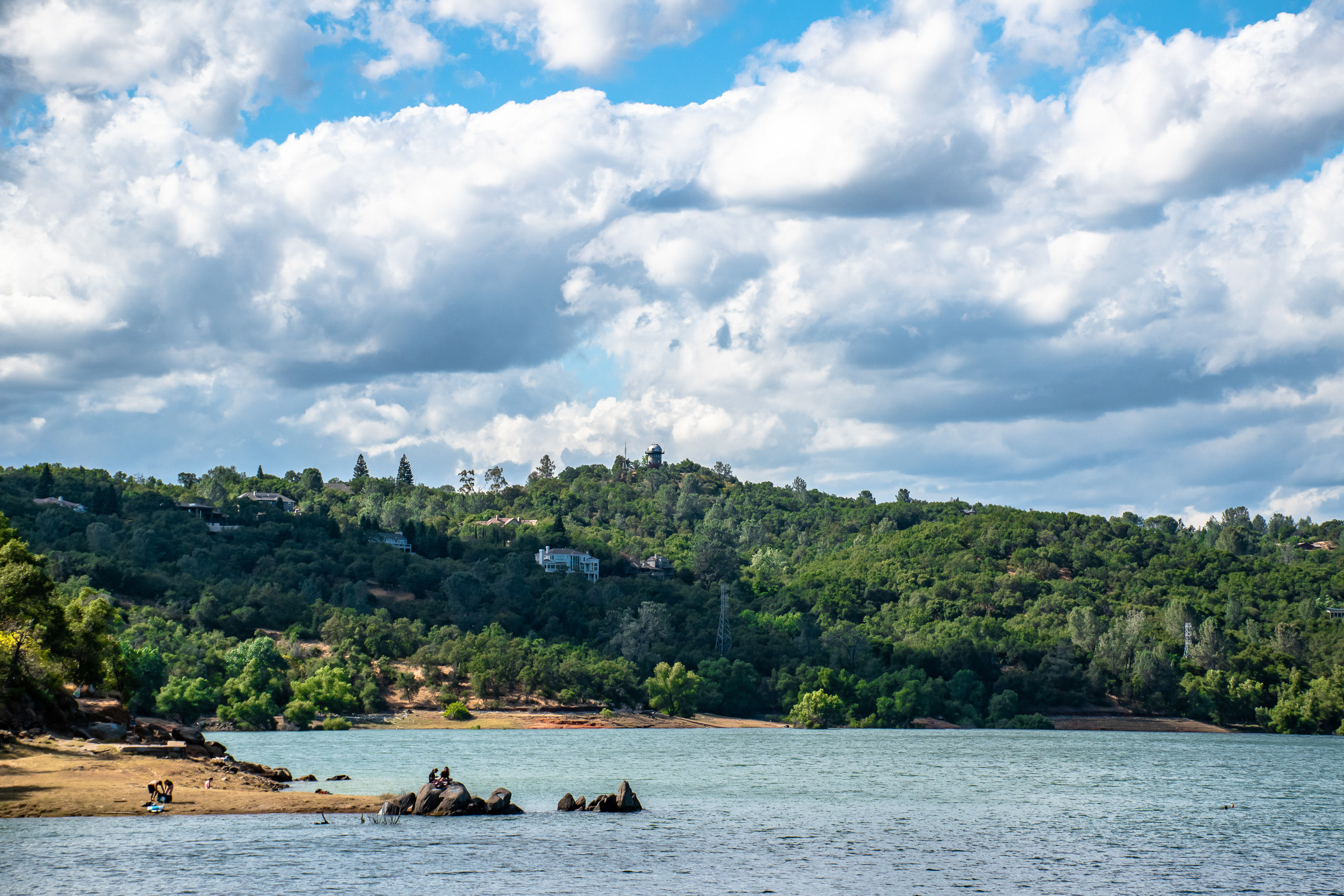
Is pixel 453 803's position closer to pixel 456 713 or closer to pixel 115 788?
pixel 115 788

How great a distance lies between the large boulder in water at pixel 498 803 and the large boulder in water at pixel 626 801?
20.4 ft

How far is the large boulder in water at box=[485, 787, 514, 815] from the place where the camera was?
61.3m

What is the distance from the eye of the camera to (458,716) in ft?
499

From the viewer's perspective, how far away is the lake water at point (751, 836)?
45.1 m

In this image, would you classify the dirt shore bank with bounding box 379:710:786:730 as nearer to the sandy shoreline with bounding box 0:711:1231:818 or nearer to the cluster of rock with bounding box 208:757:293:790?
the cluster of rock with bounding box 208:757:293:790

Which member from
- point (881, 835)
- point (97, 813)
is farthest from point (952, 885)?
point (97, 813)

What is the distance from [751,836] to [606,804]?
1003 cm

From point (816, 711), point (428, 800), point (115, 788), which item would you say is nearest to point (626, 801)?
point (428, 800)

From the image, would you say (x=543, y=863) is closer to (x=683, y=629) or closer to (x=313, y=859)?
(x=313, y=859)

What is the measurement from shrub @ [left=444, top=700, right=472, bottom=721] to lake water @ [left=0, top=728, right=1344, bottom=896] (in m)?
45.1

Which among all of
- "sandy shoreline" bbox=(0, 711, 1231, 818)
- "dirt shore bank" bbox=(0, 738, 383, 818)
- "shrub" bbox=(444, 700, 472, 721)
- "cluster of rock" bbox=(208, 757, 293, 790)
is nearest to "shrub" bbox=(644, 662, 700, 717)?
"shrub" bbox=(444, 700, 472, 721)

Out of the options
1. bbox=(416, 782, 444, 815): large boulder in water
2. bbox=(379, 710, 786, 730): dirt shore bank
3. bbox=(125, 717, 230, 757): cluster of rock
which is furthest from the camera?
bbox=(379, 710, 786, 730): dirt shore bank

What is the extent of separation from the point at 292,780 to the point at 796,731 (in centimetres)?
9996

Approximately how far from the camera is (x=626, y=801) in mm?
64875
